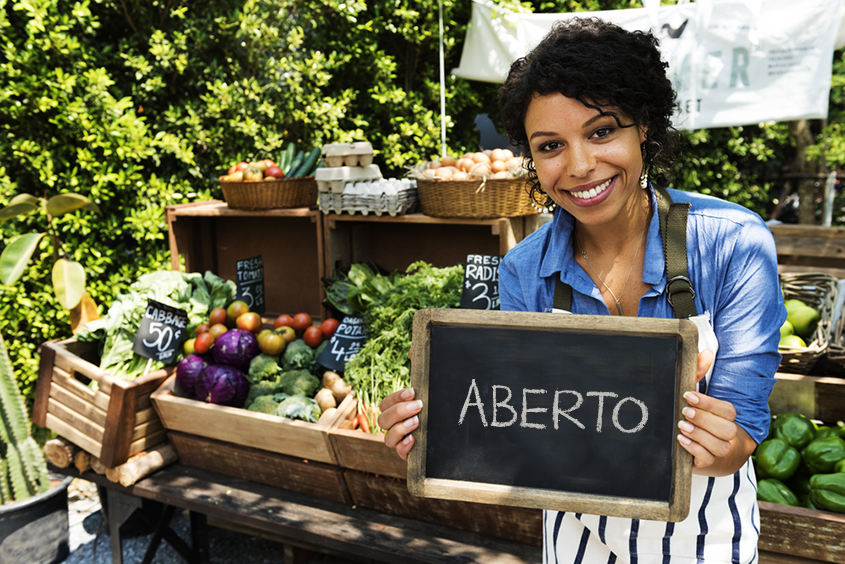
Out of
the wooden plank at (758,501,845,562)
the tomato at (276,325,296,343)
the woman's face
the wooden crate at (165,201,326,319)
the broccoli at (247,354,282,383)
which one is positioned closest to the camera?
the woman's face

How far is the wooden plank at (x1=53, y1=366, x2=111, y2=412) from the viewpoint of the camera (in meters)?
2.64

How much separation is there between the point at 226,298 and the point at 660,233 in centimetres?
284

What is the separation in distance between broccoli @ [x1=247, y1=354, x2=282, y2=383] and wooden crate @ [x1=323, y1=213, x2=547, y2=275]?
2.19 feet

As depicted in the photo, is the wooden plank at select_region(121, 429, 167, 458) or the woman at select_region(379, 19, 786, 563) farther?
the wooden plank at select_region(121, 429, 167, 458)

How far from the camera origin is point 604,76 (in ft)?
3.67

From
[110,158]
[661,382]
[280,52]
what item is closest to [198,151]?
[110,158]

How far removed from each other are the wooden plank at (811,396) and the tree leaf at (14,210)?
415 centimetres

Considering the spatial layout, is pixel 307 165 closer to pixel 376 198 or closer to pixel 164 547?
pixel 376 198

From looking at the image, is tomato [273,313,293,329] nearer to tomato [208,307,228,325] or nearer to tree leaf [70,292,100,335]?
tomato [208,307,228,325]

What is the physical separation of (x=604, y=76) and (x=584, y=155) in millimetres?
160

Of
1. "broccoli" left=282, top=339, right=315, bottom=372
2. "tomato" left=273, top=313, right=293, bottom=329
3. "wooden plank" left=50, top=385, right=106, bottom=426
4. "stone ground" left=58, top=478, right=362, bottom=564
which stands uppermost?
"tomato" left=273, top=313, right=293, bottom=329

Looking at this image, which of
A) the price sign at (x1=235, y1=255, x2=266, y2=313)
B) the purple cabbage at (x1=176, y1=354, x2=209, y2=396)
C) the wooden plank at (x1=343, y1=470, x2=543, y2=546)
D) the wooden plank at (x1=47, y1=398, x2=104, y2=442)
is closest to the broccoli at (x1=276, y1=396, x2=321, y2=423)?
the wooden plank at (x1=343, y1=470, x2=543, y2=546)

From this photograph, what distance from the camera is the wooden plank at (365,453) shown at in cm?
214

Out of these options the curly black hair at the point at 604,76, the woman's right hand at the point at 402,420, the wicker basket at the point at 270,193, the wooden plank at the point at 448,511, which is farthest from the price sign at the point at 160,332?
the curly black hair at the point at 604,76
